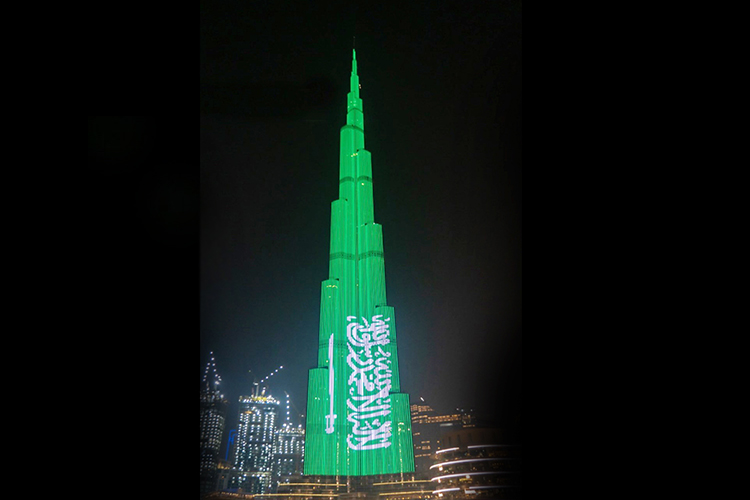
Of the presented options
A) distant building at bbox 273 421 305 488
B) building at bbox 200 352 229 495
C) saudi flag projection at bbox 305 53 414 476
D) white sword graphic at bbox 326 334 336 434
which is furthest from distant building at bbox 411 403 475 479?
building at bbox 200 352 229 495

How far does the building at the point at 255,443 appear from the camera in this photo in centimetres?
303

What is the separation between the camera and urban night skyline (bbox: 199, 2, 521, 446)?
304 centimetres

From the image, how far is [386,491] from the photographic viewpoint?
3.36 m

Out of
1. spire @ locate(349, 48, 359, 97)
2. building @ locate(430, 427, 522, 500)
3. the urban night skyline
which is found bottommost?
building @ locate(430, 427, 522, 500)

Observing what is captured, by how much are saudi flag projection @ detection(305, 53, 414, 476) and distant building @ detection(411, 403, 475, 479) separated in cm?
5

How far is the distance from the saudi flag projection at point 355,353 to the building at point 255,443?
0.24 meters

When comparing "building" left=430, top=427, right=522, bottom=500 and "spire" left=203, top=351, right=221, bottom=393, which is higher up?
"spire" left=203, top=351, right=221, bottom=393

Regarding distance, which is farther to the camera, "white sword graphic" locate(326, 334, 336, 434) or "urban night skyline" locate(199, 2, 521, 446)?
"white sword graphic" locate(326, 334, 336, 434)

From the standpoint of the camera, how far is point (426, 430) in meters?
3.42

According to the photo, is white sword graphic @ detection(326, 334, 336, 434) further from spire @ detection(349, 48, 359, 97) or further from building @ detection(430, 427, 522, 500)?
spire @ detection(349, 48, 359, 97)

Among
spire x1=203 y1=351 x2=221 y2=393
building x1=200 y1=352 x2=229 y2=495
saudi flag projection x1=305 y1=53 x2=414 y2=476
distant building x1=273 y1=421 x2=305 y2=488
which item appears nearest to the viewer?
building x1=200 y1=352 x2=229 y2=495

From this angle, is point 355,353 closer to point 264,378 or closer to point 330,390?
point 330,390

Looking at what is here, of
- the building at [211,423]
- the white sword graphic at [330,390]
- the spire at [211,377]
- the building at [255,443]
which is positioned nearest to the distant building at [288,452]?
the building at [255,443]

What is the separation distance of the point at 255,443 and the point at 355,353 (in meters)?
0.84
